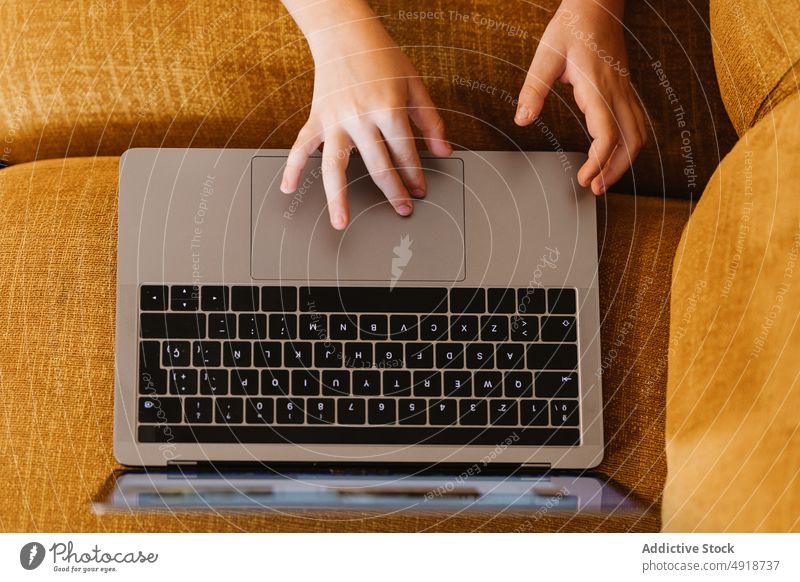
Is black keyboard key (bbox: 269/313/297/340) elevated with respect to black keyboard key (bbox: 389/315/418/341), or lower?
lower

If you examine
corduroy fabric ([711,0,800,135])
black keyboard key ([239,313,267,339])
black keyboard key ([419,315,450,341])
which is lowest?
black keyboard key ([239,313,267,339])

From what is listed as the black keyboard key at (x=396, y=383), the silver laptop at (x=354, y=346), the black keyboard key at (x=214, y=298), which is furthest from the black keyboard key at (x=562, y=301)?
the black keyboard key at (x=214, y=298)

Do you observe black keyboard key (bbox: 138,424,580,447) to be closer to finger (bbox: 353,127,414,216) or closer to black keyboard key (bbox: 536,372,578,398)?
black keyboard key (bbox: 536,372,578,398)

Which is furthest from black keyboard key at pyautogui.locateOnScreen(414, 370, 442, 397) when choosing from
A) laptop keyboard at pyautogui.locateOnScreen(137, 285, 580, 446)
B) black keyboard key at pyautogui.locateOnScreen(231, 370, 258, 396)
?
black keyboard key at pyautogui.locateOnScreen(231, 370, 258, 396)

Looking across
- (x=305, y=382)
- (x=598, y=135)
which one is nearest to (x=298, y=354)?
(x=305, y=382)

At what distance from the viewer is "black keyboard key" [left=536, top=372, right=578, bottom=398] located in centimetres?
41

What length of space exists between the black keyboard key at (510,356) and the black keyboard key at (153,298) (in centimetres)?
21

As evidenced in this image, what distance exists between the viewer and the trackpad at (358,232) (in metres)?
0.42

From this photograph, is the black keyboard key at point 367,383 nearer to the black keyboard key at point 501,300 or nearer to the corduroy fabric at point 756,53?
the black keyboard key at point 501,300

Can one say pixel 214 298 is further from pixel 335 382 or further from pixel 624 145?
pixel 624 145

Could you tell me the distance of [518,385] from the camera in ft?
1.34

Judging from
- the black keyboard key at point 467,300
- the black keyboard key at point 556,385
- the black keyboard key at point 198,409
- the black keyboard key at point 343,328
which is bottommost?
the black keyboard key at point 198,409
